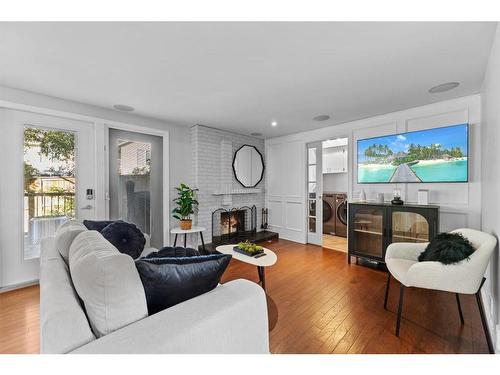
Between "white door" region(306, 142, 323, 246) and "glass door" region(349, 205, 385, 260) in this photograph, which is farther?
"white door" region(306, 142, 323, 246)

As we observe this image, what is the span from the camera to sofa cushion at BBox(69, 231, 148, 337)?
0.90 meters

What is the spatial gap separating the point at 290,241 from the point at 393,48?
3637mm

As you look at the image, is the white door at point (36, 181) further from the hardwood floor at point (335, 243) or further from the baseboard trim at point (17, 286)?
the hardwood floor at point (335, 243)

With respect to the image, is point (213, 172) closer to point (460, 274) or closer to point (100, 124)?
point (100, 124)

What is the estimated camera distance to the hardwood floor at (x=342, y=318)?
5.42ft

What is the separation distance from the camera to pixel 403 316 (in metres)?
2.02

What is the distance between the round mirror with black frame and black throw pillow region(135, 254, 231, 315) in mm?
3520

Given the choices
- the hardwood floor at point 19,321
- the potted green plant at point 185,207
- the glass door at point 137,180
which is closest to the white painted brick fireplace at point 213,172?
the potted green plant at point 185,207

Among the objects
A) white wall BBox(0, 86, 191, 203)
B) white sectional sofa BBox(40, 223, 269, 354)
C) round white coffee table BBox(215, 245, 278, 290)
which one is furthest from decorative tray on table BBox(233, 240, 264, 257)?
white wall BBox(0, 86, 191, 203)

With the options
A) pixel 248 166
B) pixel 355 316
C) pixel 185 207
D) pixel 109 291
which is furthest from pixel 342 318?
pixel 248 166

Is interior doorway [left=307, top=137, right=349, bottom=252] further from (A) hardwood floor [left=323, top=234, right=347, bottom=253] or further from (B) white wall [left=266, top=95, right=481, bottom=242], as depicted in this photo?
(B) white wall [left=266, top=95, right=481, bottom=242]

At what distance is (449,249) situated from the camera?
1.75 m

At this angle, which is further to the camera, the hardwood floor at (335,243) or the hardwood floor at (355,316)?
the hardwood floor at (335,243)

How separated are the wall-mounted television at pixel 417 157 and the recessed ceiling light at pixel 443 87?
19.6 inches
